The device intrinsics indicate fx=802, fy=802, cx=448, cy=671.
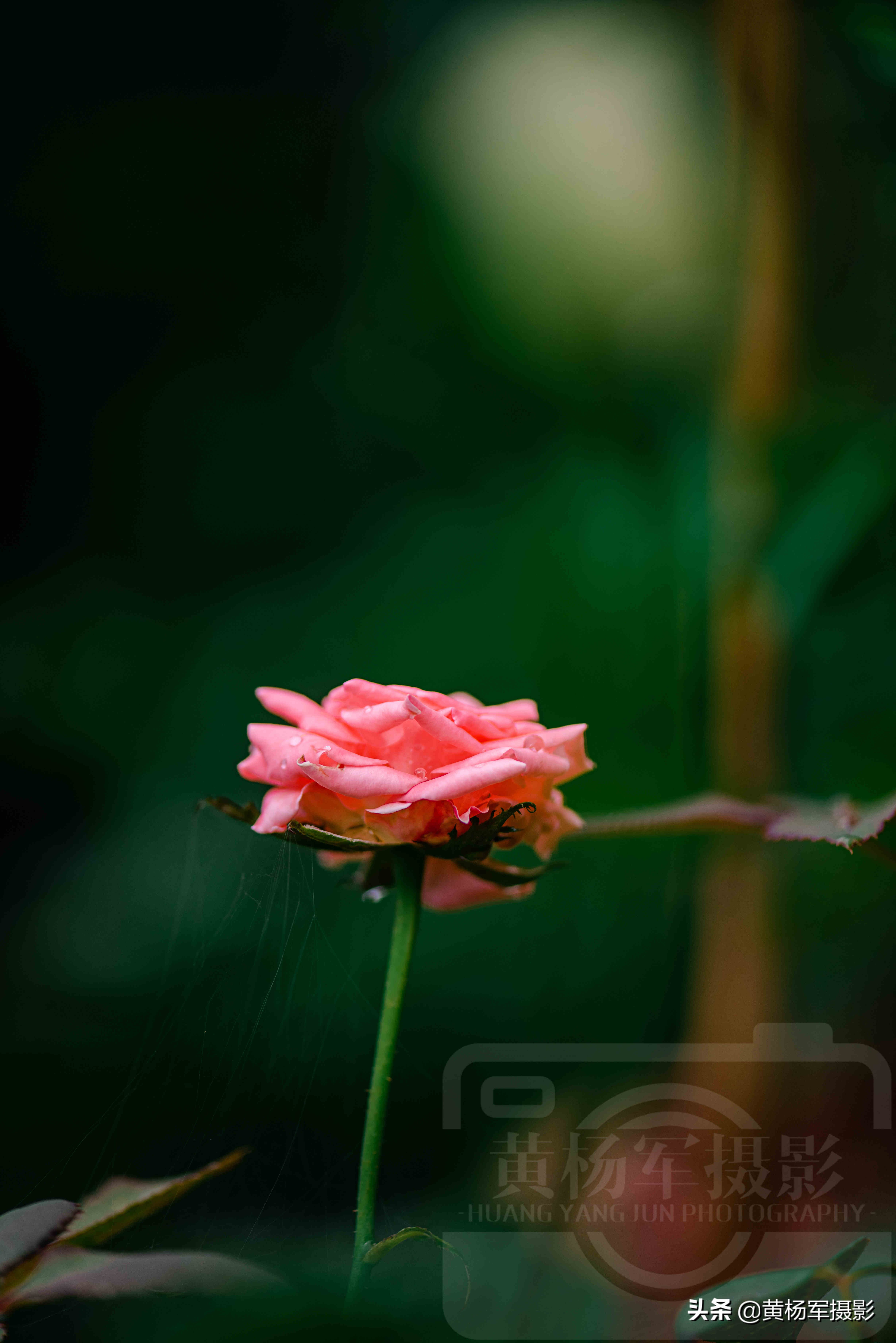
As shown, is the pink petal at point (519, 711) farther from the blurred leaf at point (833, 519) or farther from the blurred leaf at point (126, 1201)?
the blurred leaf at point (833, 519)

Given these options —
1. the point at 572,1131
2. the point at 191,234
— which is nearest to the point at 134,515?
the point at 191,234

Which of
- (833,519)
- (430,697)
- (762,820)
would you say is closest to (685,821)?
(762,820)

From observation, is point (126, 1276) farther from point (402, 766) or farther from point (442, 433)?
point (442, 433)

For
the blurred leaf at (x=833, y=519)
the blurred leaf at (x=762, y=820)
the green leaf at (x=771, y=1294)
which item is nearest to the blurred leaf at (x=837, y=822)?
the blurred leaf at (x=762, y=820)

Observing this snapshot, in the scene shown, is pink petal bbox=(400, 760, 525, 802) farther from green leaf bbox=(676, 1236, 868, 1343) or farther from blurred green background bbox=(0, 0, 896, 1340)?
blurred green background bbox=(0, 0, 896, 1340)

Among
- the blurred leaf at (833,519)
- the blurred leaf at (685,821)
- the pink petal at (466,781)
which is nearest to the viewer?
the pink petal at (466,781)

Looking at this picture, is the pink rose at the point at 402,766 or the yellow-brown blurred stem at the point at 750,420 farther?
the yellow-brown blurred stem at the point at 750,420

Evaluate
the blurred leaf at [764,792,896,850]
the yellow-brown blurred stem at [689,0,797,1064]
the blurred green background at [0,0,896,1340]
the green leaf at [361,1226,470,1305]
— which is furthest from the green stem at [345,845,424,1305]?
the yellow-brown blurred stem at [689,0,797,1064]
